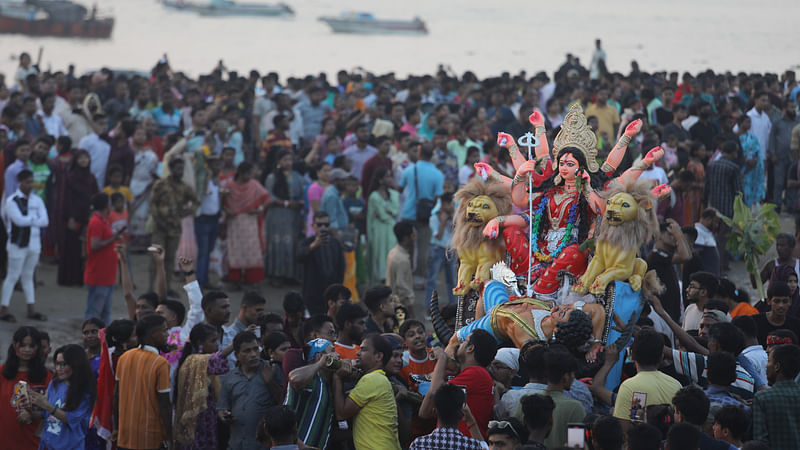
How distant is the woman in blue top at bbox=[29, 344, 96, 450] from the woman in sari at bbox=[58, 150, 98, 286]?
17.8 feet

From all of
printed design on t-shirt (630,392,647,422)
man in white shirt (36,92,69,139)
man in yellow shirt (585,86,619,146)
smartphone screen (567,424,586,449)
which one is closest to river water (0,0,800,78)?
man in white shirt (36,92,69,139)

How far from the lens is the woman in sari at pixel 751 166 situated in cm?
1516

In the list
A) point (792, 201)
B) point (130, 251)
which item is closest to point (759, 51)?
point (792, 201)

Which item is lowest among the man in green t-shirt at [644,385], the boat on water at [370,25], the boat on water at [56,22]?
the man in green t-shirt at [644,385]

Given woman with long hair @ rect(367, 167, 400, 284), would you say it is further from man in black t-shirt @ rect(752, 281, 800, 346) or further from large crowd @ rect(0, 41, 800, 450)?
man in black t-shirt @ rect(752, 281, 800, 346)

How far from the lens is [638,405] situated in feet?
21.1

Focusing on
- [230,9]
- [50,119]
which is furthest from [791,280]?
[230,9]

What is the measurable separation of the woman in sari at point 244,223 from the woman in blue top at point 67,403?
5.74 m

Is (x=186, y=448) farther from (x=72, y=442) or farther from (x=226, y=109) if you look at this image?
(x=226, y=109)

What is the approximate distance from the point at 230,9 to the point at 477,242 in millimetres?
54911

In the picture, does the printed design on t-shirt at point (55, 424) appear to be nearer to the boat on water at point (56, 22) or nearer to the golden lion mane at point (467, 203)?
the golden lion mane at point (467, 203)

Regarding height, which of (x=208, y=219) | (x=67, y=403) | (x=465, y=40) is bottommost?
(x=67, y=403)

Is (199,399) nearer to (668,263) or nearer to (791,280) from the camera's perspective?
(668,263)

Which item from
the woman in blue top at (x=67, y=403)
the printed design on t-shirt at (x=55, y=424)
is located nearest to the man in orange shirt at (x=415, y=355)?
the woman in blue top at (x=67, y=403)
